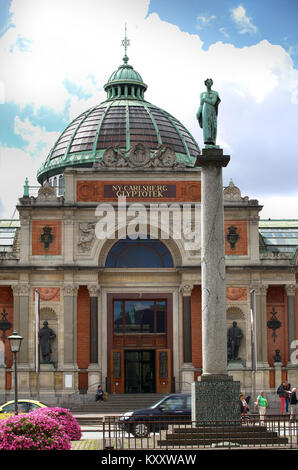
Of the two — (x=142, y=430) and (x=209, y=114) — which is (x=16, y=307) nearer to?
(x=142, y=430)

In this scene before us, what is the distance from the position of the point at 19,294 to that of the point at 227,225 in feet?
41.8

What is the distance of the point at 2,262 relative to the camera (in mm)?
49188

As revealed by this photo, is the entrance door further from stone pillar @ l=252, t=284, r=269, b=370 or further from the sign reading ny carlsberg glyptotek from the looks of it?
the sign reading ny carlsberg glyptotek

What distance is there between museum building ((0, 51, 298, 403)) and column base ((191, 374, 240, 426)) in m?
23.8

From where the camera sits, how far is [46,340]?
160 feet

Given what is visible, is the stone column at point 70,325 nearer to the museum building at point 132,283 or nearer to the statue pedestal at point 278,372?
the museum building at point 132,283

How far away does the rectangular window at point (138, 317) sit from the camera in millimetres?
50531

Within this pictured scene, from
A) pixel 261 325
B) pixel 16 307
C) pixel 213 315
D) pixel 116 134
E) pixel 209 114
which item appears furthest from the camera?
pixel 116 134

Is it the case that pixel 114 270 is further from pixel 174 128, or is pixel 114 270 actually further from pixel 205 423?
pixel 205 423

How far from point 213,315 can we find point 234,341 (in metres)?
24.5

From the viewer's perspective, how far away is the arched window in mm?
50500

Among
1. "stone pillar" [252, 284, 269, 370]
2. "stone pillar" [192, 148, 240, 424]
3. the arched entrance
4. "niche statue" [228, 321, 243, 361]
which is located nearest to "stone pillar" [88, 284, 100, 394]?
the arched entrance

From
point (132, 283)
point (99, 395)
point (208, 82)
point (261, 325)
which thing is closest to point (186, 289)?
point (132, 283)

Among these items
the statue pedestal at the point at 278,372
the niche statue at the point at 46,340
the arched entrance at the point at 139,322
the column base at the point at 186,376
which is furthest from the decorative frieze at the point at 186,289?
the niche statue at the point at 46,340
